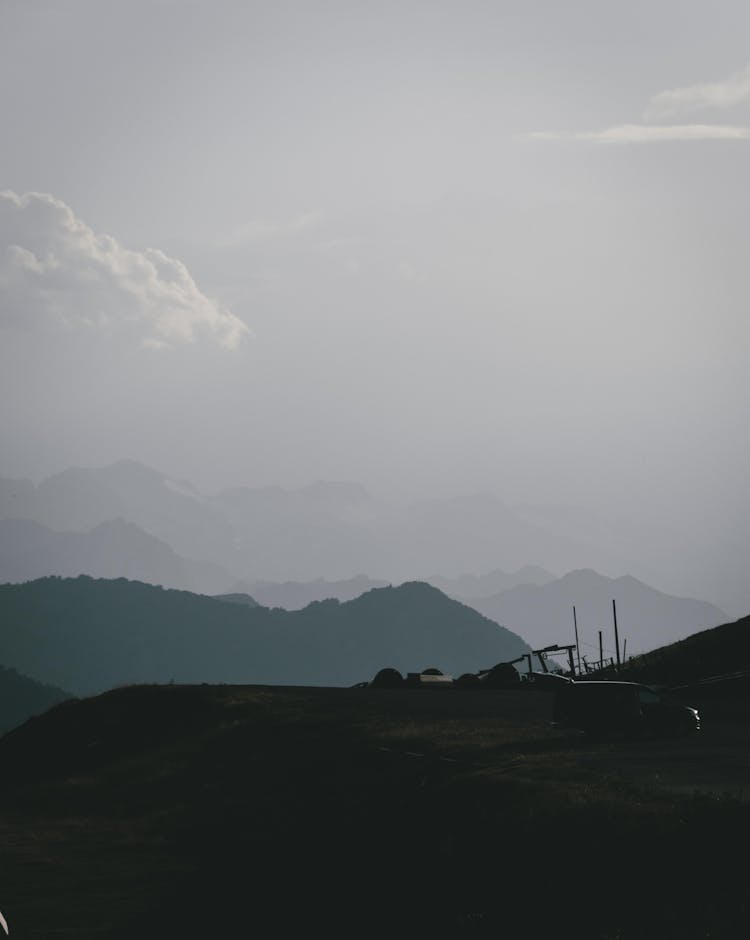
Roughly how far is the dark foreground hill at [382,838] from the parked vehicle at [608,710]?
112cm

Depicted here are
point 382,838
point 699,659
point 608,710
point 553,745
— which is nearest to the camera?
point 382,838

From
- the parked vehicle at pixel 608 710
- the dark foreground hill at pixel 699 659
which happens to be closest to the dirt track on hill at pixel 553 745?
the parked vehicle at pixel 608 710

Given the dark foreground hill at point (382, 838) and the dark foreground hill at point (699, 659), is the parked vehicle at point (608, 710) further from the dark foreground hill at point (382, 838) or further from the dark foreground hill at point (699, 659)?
the dark foreground hill at point (699, 659)

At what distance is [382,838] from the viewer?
3089 cm

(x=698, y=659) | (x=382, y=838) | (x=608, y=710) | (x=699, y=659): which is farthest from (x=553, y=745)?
(x=698, y=659)

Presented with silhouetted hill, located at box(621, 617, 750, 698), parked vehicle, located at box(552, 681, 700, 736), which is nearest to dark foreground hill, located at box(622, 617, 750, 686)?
silhouetted hill, located at box(621, 617, 750, 698)

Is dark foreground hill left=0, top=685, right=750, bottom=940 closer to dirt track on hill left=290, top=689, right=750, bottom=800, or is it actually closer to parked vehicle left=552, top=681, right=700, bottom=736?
dirt track on hill left=290, top=689, right=750, bottom=800

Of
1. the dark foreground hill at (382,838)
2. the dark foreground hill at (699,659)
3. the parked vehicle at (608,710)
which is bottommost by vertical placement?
the dark foreground hill at (382,838)

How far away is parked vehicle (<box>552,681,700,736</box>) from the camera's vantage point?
4138 centimetres

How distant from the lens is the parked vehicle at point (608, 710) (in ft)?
136

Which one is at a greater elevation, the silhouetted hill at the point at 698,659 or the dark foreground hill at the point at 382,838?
the silhouetted hill at the point at 698,659

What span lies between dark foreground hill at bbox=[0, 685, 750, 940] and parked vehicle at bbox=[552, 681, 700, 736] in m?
1.12

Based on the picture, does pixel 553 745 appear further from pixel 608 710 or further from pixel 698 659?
pixel 698 659

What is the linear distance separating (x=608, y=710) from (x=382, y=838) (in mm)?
12731
